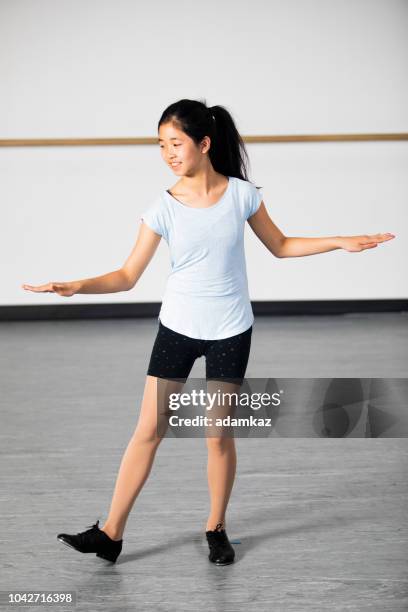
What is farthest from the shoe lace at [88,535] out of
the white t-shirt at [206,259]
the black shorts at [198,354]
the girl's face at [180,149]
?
the girl's face at [180,149]

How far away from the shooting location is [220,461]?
200 centimetres

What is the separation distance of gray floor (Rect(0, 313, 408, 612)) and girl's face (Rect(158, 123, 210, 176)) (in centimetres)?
88

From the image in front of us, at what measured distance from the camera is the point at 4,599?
1.85m

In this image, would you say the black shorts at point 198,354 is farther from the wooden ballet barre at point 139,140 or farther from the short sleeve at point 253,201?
the wooden ballet barre at point 139,140

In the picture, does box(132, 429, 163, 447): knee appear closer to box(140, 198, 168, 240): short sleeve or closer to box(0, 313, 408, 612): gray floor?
box(0, 313, 408, 612): gray floor

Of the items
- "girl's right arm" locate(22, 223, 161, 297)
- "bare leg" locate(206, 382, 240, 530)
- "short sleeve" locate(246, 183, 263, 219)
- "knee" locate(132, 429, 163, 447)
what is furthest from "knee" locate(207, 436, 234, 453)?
"short sleeve" locate(246, 183, 263, 219)

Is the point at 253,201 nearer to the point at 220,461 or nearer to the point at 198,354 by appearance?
the point at 198,354

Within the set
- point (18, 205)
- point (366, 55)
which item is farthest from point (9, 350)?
point (366, 55)

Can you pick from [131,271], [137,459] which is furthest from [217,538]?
[131,271]

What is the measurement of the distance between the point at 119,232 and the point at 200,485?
2.93m

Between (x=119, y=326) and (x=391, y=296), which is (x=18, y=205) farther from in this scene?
(x=391, y=296)

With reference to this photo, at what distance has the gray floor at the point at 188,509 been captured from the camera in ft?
6.21

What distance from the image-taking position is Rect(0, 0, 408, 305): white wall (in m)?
5.13

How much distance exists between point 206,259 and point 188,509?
2.58 ft
